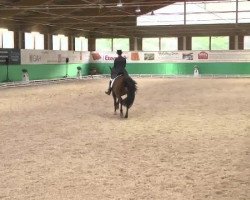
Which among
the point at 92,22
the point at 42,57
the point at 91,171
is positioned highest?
the point at 92,22

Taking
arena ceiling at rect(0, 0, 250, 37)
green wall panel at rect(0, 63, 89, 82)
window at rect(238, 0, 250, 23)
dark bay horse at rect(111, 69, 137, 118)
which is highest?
window at rect(238, 0, 250, 23)

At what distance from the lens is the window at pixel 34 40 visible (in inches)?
1303

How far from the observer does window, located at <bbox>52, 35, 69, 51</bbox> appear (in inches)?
1449

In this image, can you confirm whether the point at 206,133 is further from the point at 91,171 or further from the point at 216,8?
the point at 216,8

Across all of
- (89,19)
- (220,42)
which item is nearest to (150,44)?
(220,42)

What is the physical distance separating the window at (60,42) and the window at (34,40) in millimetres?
1675

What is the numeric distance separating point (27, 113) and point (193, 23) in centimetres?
2466

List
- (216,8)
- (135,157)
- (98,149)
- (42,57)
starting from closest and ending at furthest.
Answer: (135,157)
(98,149)
(42,57)
(216,8)

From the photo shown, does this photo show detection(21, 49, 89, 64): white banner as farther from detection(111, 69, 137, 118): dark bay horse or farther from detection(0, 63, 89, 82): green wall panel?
detection(111, 69, 137, 118): dark bay horse

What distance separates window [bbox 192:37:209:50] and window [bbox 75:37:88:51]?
10.5 m

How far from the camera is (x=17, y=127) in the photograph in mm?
11133

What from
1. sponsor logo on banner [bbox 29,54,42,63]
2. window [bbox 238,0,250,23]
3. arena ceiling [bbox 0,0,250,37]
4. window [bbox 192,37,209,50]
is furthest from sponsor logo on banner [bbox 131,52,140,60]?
sponsor logo on banner [bbox 29,54,42,63]

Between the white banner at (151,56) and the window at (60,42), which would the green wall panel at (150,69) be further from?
the window at (60,42)

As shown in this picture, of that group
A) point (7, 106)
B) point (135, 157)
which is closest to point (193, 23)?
point (7, 106)
